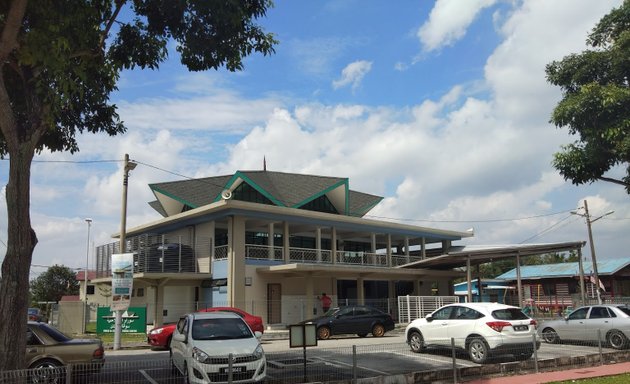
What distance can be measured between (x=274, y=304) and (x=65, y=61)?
21.7m

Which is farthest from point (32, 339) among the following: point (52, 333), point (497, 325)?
point (497, 325)

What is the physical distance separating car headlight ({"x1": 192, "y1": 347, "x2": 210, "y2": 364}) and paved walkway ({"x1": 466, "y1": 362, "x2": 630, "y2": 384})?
5825mm

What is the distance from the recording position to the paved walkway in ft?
41.0

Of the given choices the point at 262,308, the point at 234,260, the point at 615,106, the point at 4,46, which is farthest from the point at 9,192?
the point at 262,308

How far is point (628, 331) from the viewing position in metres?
16.7

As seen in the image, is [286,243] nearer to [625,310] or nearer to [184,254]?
[184,254]

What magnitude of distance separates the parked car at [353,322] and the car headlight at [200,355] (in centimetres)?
1199

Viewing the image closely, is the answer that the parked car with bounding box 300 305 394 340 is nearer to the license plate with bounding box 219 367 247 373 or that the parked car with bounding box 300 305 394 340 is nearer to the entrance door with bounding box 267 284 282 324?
the entrance door with bounding box 267 284 282 324

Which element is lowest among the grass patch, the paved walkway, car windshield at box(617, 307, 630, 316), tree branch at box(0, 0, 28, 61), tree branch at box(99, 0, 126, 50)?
the paved walkway

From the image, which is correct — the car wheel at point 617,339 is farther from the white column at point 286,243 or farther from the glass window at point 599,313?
the white column at point 286,243

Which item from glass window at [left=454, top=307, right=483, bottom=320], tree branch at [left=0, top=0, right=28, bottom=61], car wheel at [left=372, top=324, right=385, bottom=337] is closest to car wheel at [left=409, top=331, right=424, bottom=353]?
glass window at [left=454, top=307, right=483, bottom=320]

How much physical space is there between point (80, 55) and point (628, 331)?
53.6ft

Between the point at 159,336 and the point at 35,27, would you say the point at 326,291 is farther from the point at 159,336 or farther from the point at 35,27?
the point at 35,27

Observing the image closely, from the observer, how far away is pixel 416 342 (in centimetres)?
1611
